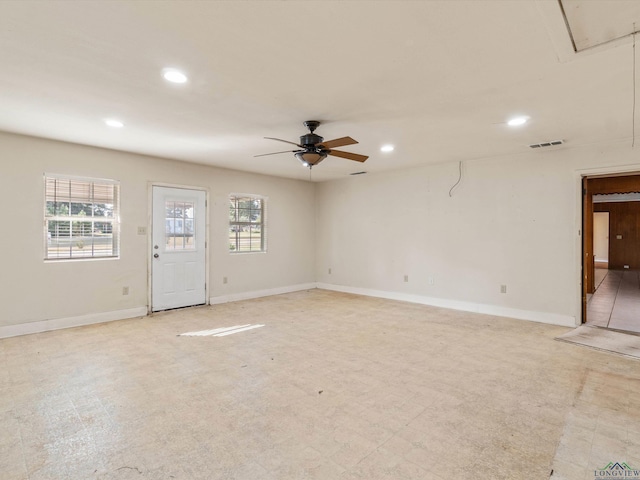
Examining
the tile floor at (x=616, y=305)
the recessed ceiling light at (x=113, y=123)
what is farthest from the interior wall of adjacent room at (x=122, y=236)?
the tile floor at (x=616, y=305)

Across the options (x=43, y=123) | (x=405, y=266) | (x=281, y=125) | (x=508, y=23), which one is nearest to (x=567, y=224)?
(x=405, y=266)

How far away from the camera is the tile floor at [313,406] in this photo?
1857 mm

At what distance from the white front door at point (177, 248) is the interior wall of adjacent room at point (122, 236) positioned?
152 millimetres

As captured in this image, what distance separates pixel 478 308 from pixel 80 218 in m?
6.10

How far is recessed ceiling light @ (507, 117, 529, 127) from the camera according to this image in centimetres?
341

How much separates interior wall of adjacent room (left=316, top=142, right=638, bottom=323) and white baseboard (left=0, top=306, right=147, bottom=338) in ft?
13.3

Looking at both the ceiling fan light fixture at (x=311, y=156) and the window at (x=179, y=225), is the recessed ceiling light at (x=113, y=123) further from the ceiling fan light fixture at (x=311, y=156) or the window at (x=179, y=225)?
the ceiling fan light fixture at (x=311, y=156)

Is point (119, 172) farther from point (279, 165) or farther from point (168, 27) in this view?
point (168, 27)

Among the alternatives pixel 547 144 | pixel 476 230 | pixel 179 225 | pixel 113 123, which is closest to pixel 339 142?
pixel 113 123

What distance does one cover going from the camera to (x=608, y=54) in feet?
7.12

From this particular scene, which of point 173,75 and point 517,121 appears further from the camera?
point 517,121

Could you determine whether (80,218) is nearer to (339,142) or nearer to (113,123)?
(113,123)

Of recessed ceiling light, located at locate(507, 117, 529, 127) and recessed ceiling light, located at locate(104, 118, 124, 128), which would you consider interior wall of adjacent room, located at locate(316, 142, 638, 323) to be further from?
recessed ceiling light, located at locate(104, 118, 124, 128)

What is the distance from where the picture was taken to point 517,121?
3496 mm
